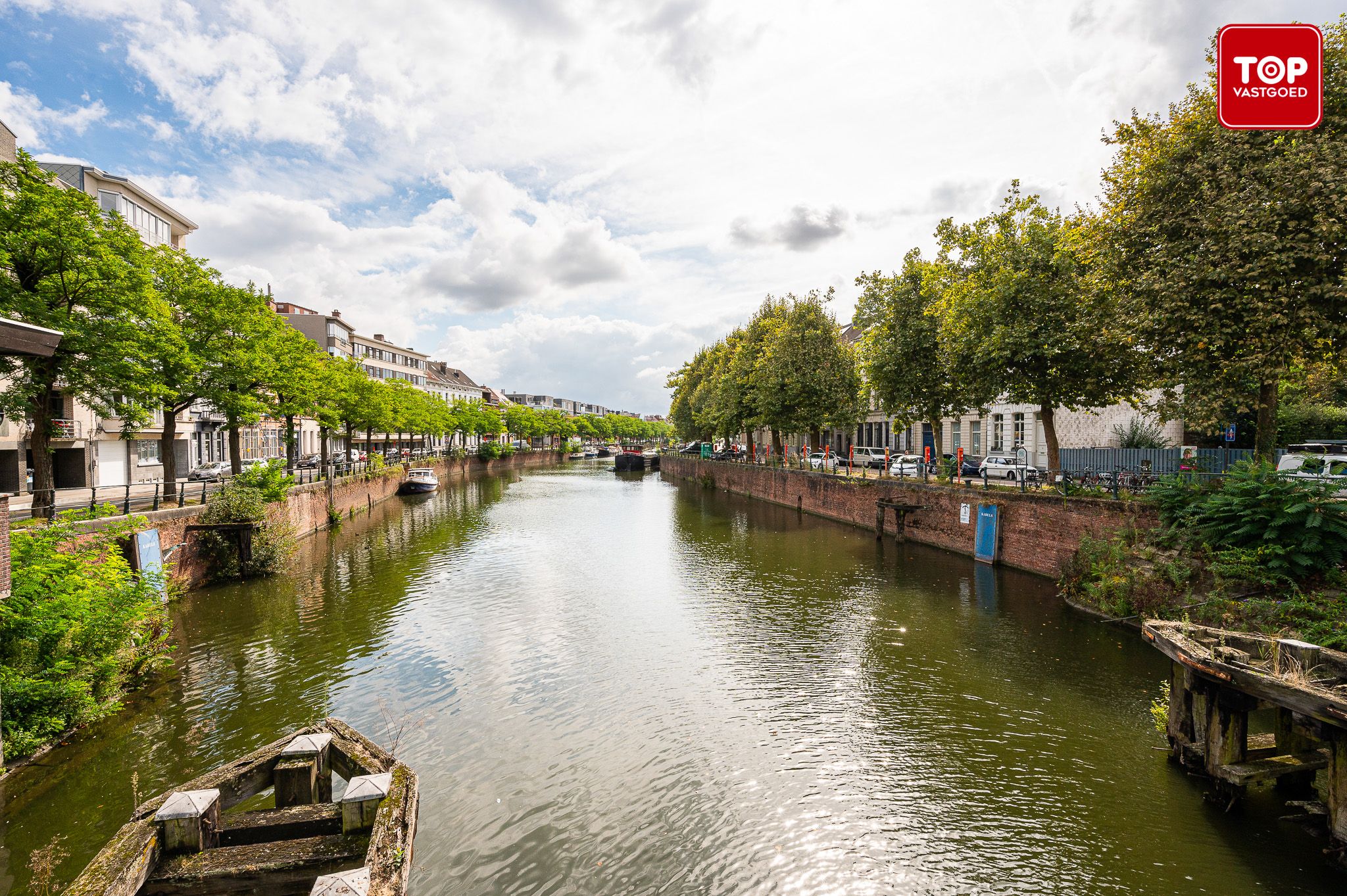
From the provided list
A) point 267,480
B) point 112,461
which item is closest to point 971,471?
point 267,480

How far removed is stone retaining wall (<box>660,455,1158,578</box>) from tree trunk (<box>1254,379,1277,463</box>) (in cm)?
291

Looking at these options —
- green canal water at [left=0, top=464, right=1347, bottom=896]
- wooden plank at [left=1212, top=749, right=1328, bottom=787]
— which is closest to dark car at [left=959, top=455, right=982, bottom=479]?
green canal water at [left=0, top=464, right=1347, bottom=896]

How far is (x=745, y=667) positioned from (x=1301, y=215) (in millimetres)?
15641

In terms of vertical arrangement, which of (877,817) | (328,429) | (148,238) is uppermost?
(148,238)

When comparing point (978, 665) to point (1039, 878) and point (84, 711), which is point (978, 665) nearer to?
point (1039, 878)

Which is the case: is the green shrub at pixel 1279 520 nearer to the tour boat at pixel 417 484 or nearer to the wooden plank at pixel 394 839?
the wooden plank at pixel 394 839

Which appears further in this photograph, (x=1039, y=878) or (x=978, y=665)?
(x=978, y=665)

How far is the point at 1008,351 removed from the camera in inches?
872

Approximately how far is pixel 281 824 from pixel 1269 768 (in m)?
11.3

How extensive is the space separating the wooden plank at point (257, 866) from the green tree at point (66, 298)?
1460 cm

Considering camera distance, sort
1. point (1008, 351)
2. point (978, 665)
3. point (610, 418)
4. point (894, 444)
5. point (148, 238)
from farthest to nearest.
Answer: point (610, 418)
point (894, 444)
point (148, 238)
point (1008, 351)
point (978, 665)

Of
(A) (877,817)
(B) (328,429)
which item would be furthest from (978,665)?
(B) (328,429)

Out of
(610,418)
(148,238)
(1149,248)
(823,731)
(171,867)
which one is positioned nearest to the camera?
(171,867)

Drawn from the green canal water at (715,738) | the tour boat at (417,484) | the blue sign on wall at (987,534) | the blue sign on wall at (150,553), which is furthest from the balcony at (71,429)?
the blue sign on wall at (987,534)
